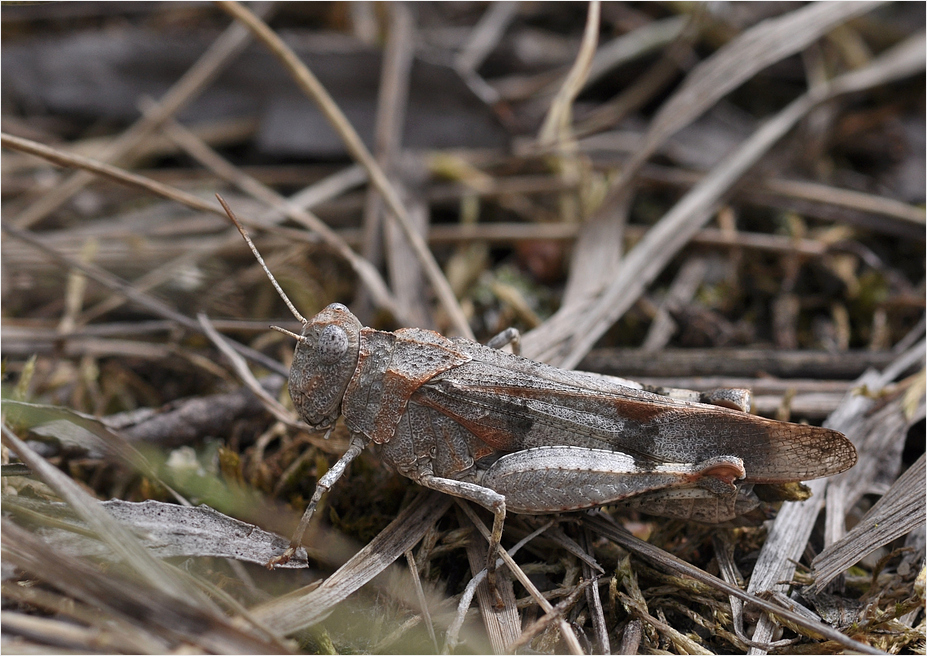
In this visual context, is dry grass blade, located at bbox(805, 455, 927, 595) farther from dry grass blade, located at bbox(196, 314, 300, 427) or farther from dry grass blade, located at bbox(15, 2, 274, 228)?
dry grass blade, located at bbox(15, 2, 274, 228)

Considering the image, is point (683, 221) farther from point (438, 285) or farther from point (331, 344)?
point (331, 344)

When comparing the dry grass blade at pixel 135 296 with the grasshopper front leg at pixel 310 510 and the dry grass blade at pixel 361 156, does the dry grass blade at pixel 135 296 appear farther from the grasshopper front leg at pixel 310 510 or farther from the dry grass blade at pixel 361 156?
the dry grass blade at pixel 361 156

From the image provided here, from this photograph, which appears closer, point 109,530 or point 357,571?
point 109,530

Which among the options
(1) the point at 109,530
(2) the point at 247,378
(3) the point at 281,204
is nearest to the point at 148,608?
(1) the point at 109,530

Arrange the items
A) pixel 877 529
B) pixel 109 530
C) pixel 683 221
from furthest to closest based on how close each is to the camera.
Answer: pixel 683 221
pixel 877 529
pixel 109 530

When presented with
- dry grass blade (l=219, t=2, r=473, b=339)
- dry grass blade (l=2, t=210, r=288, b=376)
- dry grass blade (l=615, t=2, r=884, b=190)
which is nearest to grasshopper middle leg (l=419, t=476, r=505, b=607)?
dry grass blade (l=219, t=2, r=473, b=339)

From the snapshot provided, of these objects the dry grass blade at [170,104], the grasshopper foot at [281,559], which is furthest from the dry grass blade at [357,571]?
the dry grass blade at [170,104]

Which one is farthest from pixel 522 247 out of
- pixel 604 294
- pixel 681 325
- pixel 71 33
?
pixel 71 33

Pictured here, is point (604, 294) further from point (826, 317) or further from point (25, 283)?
point (25, 283)
